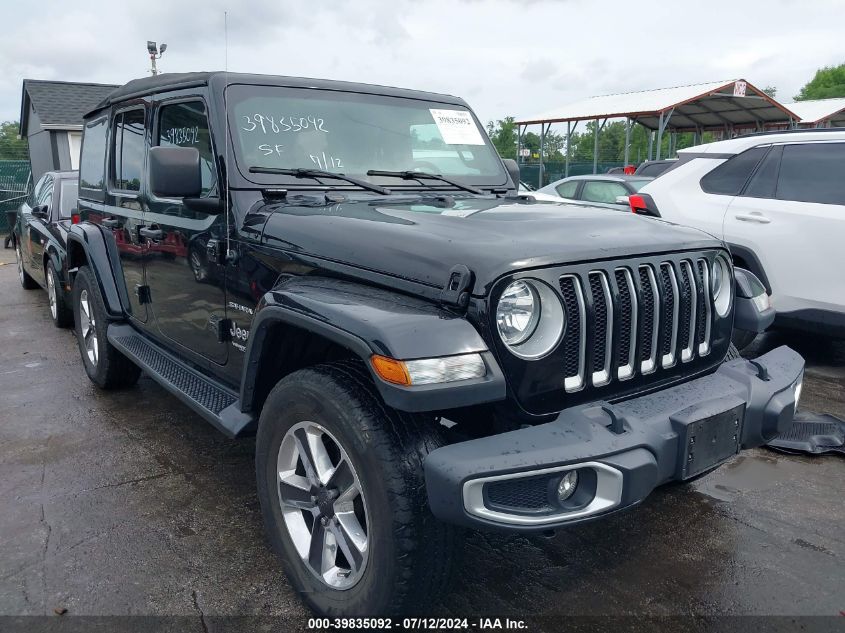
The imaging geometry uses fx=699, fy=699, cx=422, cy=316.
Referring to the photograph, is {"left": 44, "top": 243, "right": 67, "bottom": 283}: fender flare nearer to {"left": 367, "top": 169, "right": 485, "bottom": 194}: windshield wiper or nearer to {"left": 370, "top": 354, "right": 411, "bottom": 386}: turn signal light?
{"left": 367, "top": 169, "right": 485, "bottom": 194}: windshield wiper

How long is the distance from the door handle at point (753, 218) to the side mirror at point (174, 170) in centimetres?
423

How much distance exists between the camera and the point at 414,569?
2.02m

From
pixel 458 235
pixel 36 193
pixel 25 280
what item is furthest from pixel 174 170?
pixel 25 280

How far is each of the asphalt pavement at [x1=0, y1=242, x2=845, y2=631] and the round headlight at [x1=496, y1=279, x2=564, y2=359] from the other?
1.03 metres

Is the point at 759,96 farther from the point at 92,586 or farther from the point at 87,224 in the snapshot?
the point at 92,586

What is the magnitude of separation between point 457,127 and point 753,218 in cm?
285

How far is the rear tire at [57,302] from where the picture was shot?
6.77 metres

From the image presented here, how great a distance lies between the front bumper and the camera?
1.87m

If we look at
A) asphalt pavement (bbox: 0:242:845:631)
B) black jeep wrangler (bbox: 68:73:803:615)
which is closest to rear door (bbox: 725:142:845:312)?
asphalt pavement (bbox: 0:242:845:631)

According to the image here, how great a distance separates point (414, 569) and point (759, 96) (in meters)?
23.5

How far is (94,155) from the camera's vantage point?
4.94 meters

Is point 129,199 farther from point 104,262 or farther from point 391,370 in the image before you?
point 391,370

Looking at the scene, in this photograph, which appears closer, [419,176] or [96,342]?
[419,176]

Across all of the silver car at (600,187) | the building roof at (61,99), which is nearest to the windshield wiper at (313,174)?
the silver car at (600,187)
